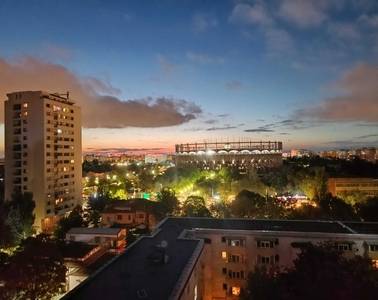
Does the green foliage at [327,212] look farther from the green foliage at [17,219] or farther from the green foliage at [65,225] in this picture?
the green foliage at [17,219]

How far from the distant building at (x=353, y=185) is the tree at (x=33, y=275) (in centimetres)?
2227

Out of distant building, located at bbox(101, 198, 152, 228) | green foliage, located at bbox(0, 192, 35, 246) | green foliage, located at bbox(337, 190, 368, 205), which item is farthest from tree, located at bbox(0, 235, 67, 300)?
green foliage, located at bbox(337, 190, 368, 205)

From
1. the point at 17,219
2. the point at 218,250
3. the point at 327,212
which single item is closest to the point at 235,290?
the point at 218,250

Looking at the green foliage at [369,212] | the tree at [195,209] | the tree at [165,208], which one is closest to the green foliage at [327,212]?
the green foliage at [369,212]

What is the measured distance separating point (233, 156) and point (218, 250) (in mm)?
44144

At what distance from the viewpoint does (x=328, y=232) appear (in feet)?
32.1

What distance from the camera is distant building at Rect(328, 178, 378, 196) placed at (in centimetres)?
2381

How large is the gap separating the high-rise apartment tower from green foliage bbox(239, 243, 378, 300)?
17394 millimetres

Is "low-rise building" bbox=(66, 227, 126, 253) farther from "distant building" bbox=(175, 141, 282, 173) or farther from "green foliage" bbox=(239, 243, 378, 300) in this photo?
"distant building" bbox=(175, 141, 282, 173)

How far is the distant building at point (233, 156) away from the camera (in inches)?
2063

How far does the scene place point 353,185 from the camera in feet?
80.0

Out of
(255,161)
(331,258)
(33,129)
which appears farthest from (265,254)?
(255,161)

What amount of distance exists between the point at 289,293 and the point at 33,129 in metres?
19.8

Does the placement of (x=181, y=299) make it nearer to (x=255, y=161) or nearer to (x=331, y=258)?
(x=331, y=258)
